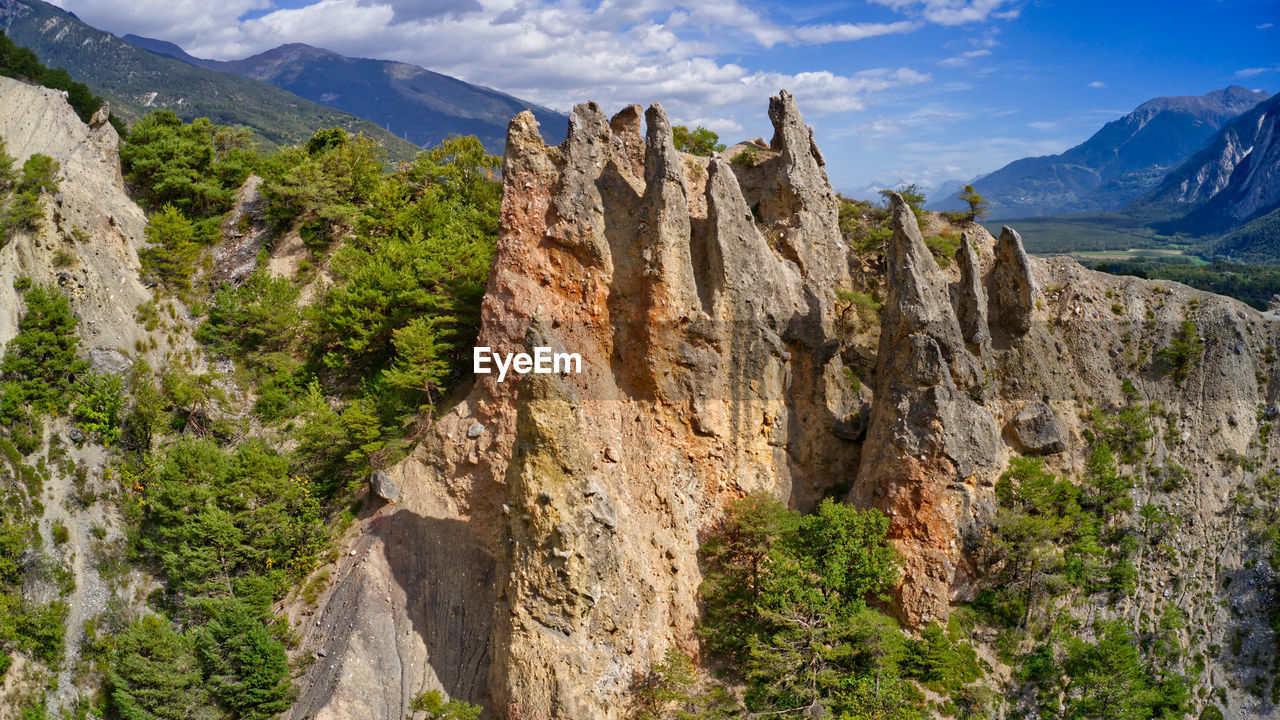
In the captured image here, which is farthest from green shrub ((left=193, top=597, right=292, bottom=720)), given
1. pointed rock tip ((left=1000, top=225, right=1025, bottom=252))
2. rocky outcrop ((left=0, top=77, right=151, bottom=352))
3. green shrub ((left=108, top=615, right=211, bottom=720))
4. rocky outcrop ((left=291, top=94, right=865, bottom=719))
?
pointed rock tip ((left=1000, top=225, right=1025, bottom=252))

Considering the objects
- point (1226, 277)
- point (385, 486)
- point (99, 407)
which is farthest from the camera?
point (1226, 277)

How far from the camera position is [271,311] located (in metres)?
44.8

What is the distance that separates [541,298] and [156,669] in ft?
76.6

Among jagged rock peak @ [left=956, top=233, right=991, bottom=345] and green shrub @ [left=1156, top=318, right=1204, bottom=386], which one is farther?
green shrub @ [left=1156, top=318, right=1204, bottom=386]

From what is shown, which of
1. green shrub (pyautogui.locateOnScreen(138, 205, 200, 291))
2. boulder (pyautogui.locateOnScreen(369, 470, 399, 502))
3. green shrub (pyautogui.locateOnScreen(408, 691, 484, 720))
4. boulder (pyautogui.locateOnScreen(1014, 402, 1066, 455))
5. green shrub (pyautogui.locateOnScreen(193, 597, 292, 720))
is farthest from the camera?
green shrub (pyautogui.locateOnScreen(138, 205, 200, 291))

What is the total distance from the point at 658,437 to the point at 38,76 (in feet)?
228

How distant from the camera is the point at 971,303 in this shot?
35.9 meters

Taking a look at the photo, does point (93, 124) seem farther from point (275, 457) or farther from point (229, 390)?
point (275, 457)

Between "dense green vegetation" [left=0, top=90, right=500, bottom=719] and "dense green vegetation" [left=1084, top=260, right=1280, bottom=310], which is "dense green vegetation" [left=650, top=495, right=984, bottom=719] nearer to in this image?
"dense green vegetation" [left=0, top=90, right=500, bottom=719]

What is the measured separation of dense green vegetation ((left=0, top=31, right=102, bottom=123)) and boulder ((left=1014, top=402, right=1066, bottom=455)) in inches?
3042

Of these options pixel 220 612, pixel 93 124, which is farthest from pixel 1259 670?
pixel 93 124

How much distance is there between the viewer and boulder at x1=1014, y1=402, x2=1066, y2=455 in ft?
113

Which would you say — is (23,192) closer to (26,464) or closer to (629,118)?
(26,464)

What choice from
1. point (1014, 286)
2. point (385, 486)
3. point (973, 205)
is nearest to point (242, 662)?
point (385, 486)
